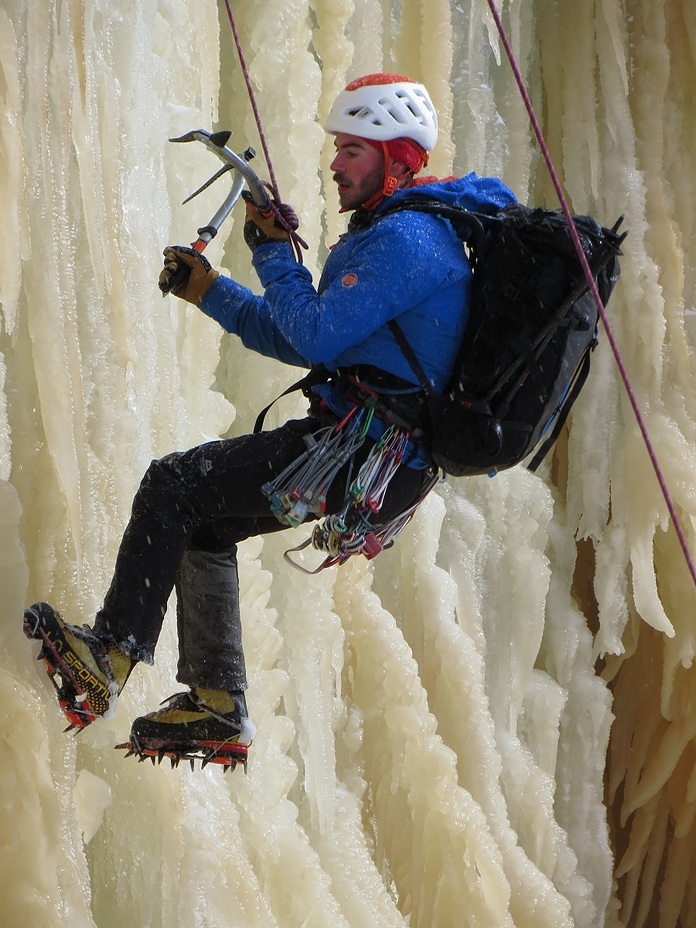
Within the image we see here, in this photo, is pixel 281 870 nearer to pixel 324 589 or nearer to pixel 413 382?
pixel 324 589

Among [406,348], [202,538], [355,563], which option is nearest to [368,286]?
[406,348]

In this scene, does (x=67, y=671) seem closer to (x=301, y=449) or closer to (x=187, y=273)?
(x=301, y=449)

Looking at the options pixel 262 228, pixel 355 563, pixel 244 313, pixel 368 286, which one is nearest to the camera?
pixel 368 286

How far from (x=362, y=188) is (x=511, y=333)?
0.34 m

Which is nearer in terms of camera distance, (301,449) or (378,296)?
(378,296)

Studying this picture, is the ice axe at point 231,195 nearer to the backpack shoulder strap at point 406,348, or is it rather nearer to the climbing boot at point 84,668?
the backpack shoulder strap at point 406,348

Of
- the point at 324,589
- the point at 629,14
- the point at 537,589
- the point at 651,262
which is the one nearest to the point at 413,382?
the point at 324,589

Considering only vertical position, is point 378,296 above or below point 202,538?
above

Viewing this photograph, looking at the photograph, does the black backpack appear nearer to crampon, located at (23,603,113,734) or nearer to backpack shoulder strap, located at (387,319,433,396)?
backpack shoulder strap, located at (387,319,433,396)

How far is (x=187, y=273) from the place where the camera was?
1903mm

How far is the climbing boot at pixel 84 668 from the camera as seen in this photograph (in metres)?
1.77

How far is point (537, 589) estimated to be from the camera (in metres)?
3.87

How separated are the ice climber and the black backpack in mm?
29

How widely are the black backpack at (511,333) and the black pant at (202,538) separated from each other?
0.14 meters
